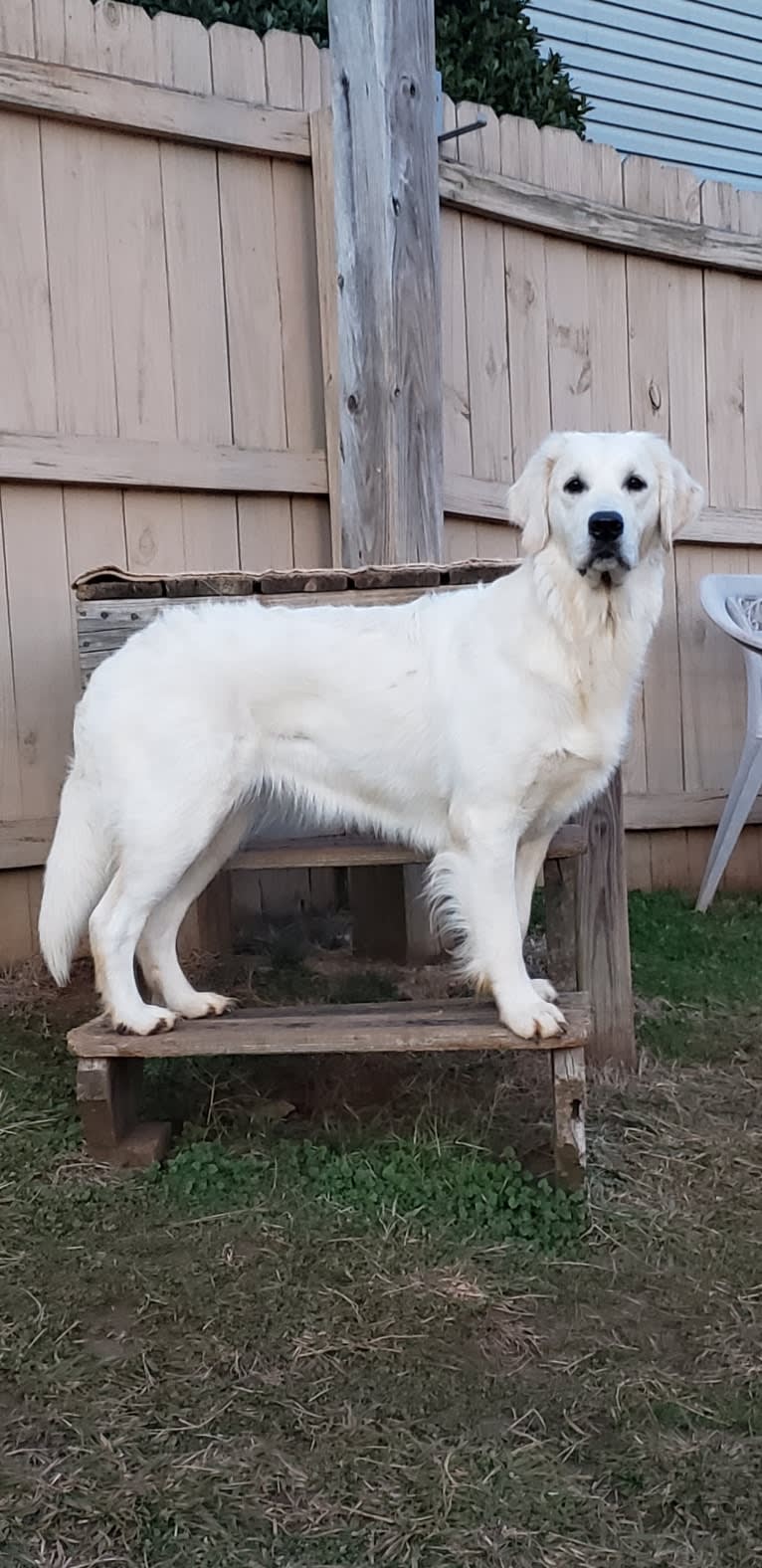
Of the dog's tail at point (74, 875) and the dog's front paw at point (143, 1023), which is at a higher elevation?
the dog's tail at point (74, 875)

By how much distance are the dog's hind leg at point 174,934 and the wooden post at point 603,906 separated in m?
0.93

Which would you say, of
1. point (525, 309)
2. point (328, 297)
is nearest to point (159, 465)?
point (328, 297)

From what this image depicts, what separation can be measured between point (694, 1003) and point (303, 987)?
1257mm

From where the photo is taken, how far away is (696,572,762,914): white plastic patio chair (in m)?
4.78

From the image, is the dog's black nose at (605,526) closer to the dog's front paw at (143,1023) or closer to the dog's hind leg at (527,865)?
the dog's hind leg at (527,865)

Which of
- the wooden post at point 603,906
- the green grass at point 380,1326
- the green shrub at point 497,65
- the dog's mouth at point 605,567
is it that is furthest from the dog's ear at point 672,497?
the green shrub at point 497,65

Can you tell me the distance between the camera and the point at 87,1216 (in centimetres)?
254

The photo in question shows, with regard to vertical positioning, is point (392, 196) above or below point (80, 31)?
below

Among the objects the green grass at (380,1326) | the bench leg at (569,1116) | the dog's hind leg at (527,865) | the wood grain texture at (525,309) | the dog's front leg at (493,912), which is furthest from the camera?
the wood grain texture at (525,309)

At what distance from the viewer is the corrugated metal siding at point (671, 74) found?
7.95m

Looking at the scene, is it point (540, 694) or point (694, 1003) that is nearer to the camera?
point (540, 694)

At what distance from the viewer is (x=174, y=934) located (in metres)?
3.20

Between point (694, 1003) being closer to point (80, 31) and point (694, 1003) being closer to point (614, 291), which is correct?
point (614, 291)

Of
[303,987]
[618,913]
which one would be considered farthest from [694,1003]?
[303,987]
